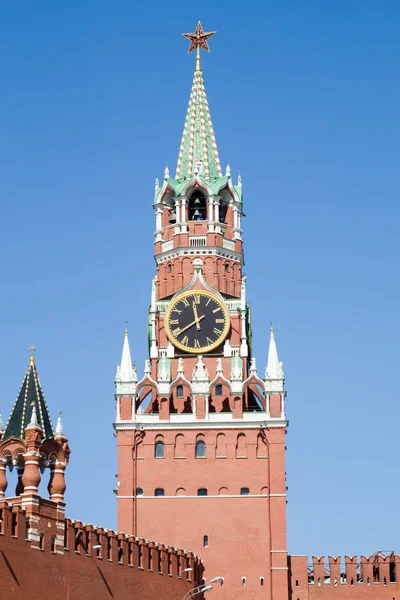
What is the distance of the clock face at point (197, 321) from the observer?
105 m

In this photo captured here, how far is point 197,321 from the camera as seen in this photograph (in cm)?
10600

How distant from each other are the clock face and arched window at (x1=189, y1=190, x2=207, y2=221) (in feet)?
24.2

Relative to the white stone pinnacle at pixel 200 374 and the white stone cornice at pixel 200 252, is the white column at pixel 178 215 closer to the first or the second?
the white stone cornice at pixel 200 252

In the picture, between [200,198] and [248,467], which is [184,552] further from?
[200,198]

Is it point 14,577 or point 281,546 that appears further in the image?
point 281,546

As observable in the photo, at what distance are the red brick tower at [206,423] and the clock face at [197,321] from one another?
0.21 ft

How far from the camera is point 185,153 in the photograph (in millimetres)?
113438

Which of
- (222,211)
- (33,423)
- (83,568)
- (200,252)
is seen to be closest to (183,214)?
(200,252)

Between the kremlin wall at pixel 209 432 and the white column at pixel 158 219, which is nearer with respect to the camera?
the kremlin wall at pixel 209 432

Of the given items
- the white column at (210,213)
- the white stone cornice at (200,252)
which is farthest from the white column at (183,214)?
the white column at (210,213)

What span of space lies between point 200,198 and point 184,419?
55.4 ft

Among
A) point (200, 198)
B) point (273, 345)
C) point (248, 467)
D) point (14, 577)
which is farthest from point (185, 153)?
point (14, 577)

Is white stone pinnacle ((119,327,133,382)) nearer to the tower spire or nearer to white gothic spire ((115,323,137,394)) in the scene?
white gothic spire ((115,323,137,394))

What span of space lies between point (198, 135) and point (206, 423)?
74.1 ft
